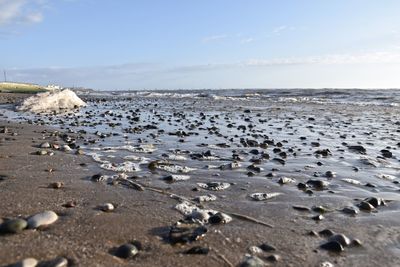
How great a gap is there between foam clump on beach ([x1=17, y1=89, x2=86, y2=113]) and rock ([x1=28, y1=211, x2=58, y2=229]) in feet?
64.3

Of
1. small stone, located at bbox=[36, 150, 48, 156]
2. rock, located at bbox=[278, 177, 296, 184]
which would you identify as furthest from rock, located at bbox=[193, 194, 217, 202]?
small stone, located at bbox=[36, 150, 48, 156]

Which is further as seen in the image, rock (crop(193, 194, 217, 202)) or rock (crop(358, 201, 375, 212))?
rock (crop(193, 194, 217, 202))

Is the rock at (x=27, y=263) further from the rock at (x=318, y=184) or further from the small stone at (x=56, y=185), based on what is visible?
the rock at (x=318, y=184)

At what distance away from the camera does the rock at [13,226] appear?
379 centimetres

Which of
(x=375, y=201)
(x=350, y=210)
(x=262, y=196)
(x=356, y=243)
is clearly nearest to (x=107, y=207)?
(x=262, y=196)

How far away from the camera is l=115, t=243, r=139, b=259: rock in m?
3.53

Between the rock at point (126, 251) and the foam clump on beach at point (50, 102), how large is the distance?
20.6 metres

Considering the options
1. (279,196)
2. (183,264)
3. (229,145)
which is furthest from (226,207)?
(229,145)

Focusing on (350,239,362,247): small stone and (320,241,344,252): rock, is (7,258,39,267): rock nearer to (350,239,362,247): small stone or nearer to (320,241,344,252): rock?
(320,241,344,252): rock

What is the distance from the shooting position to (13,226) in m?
3.81

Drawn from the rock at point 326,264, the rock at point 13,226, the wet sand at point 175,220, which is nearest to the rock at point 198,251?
the wet sand at point 175,220

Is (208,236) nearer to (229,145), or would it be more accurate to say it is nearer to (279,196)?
(279,196)

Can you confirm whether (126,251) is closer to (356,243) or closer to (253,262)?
(253,262)

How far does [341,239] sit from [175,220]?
6.06 feet
